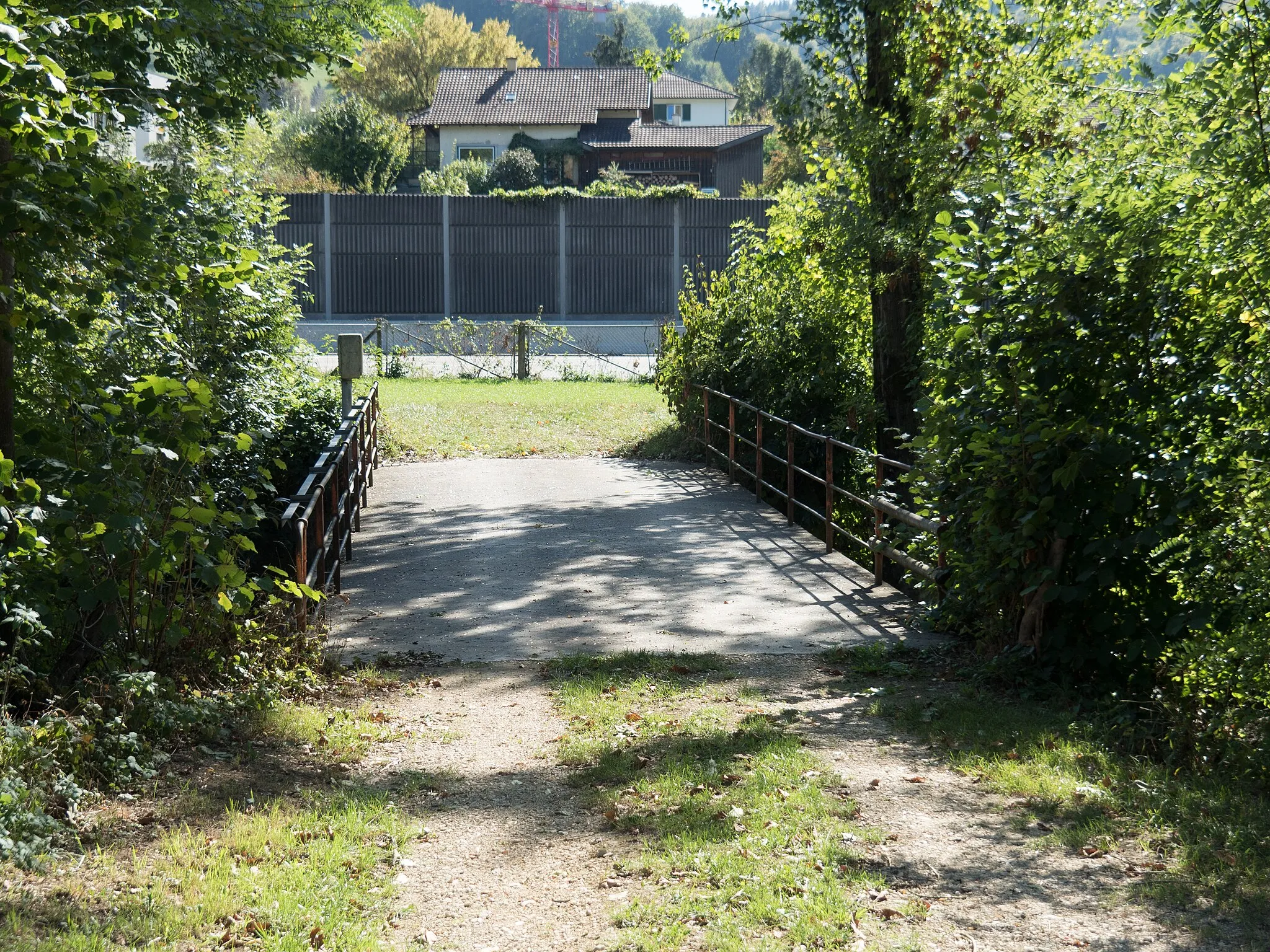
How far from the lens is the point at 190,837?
4.57 meters

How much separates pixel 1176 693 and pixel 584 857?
3.13 metres

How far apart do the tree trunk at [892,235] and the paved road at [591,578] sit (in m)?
1.68

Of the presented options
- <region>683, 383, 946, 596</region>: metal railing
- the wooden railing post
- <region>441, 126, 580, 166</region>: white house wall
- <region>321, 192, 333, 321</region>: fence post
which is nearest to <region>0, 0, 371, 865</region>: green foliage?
<region>683, 383, 946, 596</region>: metal railing

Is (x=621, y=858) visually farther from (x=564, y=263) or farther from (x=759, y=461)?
(x=564, y=263)

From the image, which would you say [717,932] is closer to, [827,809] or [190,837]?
[827,809]

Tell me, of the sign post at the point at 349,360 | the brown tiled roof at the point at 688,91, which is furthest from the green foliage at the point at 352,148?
the sign post at the point at 349,360

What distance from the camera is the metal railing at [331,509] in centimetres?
730

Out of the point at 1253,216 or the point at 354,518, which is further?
the point at 354,518

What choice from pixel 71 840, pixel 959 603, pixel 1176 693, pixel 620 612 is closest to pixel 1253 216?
pixel 1176 693

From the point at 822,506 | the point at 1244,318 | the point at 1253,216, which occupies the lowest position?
the point at 822,506

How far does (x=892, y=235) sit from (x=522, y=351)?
18352 millimetres

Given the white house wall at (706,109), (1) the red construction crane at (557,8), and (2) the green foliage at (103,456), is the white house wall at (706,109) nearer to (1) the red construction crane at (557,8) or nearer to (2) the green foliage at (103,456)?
(1) the red construction crane at (557,8)

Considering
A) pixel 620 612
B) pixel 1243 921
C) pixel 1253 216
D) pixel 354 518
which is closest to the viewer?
pixel 1243 921

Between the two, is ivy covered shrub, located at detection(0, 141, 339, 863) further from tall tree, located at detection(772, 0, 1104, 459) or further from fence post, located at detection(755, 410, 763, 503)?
fence post, located at detection(755, 410, 763, 503)
